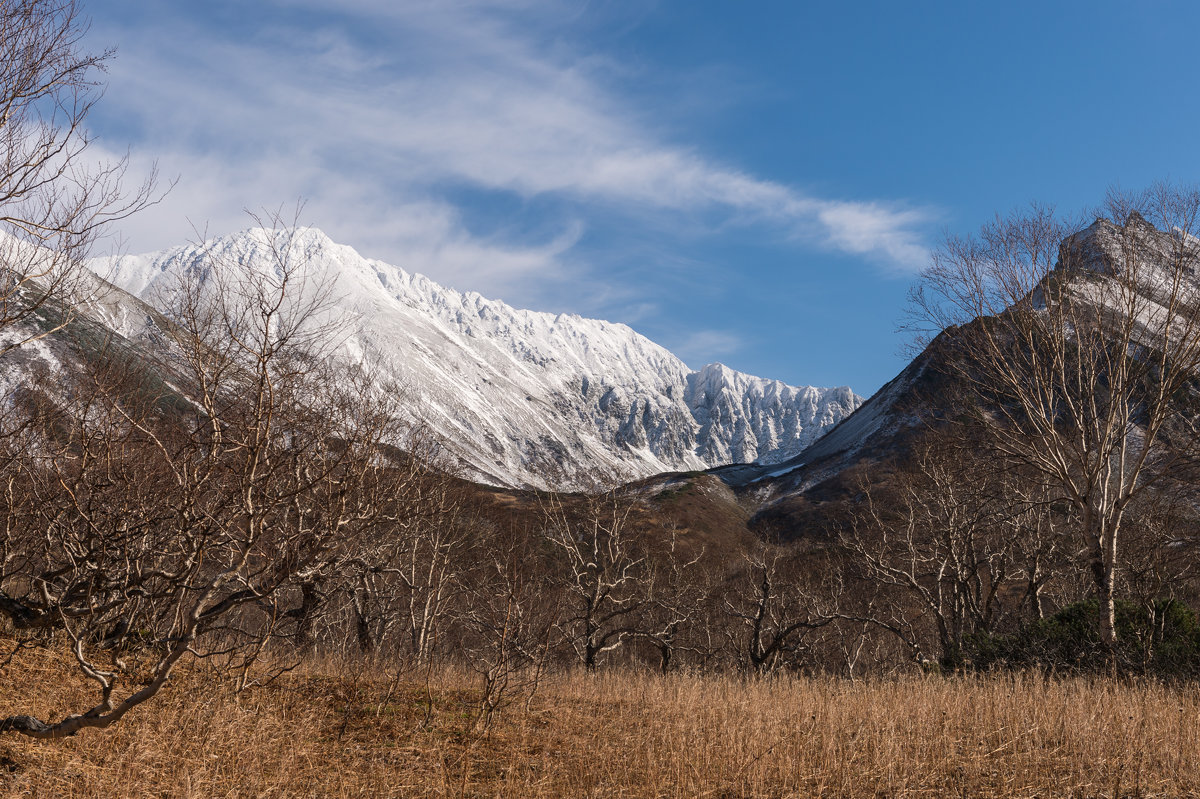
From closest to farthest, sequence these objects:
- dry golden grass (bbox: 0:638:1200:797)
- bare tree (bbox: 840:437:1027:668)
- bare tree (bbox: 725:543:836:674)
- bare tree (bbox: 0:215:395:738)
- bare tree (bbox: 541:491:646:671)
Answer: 1. bare tree (bbox: 0:215:395:738)
2. dry golden grass (bbox: 0:638:1200:797)
3. bare tree (bbox: 840:437:1027:668)
4. bare tree (bbox: 541:491:646:671)
5. bare tree (bbox: 725:543:836:674)

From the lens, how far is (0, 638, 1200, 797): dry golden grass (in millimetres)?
6984

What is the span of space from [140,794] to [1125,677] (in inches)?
653

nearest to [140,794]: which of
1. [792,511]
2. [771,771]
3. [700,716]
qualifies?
[771,771]

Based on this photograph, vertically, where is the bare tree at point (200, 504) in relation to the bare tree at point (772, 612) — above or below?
above

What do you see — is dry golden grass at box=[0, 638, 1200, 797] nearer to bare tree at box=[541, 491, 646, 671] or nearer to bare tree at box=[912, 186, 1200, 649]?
bare tree at box=[912, 186, 1200, 649]

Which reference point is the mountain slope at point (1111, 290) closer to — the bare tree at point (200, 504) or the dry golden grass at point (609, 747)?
the dry golden grass at point (609, 747)

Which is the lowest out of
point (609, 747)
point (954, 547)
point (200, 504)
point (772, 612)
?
point (772, 612)

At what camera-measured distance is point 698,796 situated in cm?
726

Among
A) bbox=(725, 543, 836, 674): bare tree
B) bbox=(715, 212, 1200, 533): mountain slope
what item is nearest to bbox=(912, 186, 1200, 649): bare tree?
bbox=(715, 212, 1200, 533): mountain slope

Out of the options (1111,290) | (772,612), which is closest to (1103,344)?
(1111,290)

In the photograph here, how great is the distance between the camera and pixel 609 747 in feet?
29.2

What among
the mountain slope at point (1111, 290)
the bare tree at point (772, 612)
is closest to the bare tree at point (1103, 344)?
the mountain slope at point (1111, 290)

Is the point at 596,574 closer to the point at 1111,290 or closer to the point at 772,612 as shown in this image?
the point at 772,612

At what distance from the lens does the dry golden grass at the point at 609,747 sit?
6.98 meters
